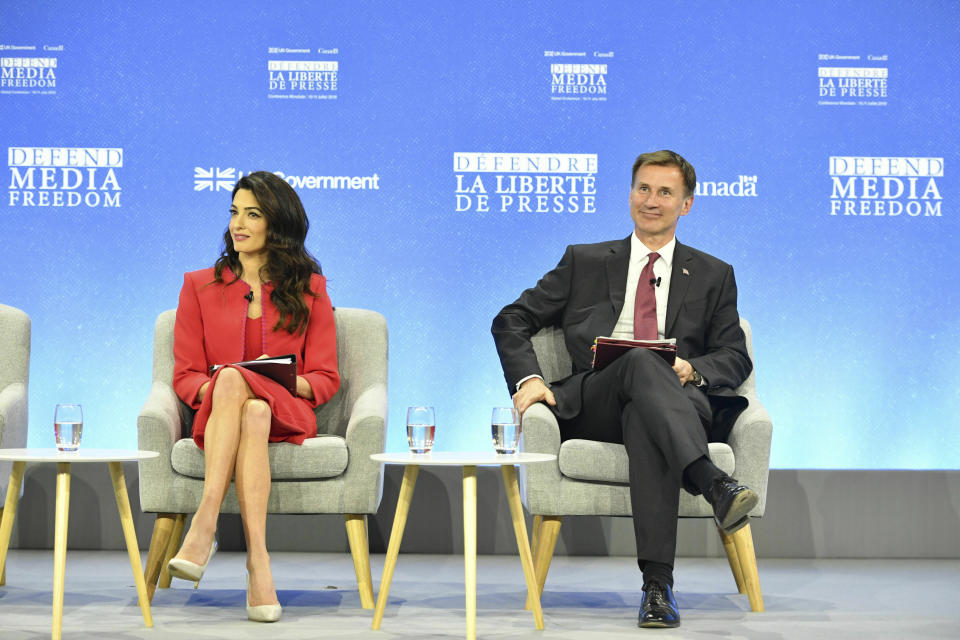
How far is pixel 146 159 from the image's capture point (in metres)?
4.49

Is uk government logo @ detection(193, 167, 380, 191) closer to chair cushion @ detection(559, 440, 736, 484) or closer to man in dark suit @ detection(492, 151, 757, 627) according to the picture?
man in dark suit @ detection(492, 151, 757, 627)

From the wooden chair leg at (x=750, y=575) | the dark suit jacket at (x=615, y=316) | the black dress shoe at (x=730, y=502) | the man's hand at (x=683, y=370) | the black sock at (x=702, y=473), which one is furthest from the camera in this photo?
the dark suit jacket at (x=615, y=316)

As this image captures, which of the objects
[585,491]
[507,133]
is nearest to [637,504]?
[585,491]

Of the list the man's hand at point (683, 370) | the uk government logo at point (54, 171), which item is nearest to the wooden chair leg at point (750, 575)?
the man's hand at point (683, 370)

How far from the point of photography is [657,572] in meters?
2.80

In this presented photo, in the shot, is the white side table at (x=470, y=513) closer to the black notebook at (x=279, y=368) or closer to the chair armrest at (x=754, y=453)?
the black notebook at (x=279, y=368)

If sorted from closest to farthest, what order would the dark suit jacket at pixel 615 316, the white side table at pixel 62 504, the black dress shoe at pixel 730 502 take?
1. the white side table at pixel 62 504
2. the black dress shoe at pixel 730 502
3. the dark suit jacket at pixel 615 316

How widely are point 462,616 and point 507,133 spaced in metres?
2.19

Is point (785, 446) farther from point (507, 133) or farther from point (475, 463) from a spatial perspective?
point (475, 463)

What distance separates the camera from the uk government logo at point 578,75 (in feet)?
14.8

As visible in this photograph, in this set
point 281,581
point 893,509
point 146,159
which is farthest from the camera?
point 146,159

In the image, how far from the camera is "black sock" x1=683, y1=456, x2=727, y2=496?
2.74 metres

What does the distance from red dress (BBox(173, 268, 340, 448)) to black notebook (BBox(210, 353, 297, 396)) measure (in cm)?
11

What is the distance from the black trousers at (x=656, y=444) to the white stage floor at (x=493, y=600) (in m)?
0.23
